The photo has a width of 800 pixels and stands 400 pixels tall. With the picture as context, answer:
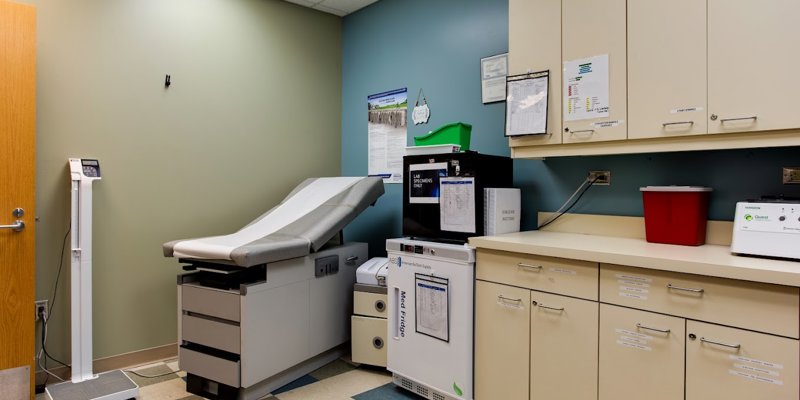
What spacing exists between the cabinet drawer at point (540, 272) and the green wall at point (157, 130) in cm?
218

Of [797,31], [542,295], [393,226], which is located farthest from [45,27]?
[797,31]

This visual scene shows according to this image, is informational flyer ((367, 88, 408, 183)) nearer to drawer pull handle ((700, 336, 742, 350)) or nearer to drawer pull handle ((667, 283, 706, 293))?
drawer pull handle ((667, 283, 706, 293))

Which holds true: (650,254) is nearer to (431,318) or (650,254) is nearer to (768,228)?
(768,228)

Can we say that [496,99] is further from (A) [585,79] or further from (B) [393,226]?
(B) [393,226]

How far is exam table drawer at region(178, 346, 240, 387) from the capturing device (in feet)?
8.07

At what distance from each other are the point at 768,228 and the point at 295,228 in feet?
7.77

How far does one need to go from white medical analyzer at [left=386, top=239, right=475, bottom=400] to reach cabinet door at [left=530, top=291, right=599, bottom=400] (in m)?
0.37

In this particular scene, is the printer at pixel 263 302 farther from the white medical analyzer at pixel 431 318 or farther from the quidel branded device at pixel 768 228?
the quidel branded device at pixel 768 228

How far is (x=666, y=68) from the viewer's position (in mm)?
1952

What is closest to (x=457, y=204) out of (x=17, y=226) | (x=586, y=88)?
(x=586, y=88)

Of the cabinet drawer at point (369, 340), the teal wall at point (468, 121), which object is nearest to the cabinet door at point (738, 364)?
the teal wall at point (468, 121)

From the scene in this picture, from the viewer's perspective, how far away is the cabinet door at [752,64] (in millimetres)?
1662

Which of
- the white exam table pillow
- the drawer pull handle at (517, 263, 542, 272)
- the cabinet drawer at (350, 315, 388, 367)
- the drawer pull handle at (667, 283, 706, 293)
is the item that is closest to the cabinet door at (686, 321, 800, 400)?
the drawer pull handle at (667, 283, 706, 293)

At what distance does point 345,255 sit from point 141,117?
1685mm
